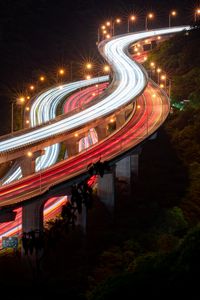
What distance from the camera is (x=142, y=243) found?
52625 mm

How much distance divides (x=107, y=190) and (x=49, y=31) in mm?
125087

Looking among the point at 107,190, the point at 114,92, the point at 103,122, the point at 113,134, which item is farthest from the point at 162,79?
the point at 107,190

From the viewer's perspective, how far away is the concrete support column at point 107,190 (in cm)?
6028

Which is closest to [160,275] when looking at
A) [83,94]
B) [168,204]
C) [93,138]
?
[168,204]

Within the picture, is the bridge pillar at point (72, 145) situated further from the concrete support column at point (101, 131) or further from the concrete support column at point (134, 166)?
the concrete support column at point (134, 166)

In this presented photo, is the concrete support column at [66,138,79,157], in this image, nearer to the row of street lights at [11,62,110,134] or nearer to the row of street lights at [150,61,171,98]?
the row of street lights at [11,62,110,134]

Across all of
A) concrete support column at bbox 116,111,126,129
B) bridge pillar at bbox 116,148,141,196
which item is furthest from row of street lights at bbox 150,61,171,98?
bridge pillar at bbox 116,148,141,196

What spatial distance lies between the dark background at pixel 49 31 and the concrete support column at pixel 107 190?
69.4 meters

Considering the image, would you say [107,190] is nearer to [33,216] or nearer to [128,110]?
[33,216]

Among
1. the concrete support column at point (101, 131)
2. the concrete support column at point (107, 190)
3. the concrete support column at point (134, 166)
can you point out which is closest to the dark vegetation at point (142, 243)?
the concrete support column at point (107, 190)

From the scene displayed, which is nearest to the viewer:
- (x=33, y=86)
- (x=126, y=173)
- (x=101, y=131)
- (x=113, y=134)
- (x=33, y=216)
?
(x=33, y=216)

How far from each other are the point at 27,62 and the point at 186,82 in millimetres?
60016

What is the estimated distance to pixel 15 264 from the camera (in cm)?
4631

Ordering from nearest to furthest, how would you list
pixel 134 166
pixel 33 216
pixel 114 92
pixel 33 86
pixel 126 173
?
pixel 33 216
pixel 126 173
pixel 134 166
pixel 114 92
pixel 33 86
